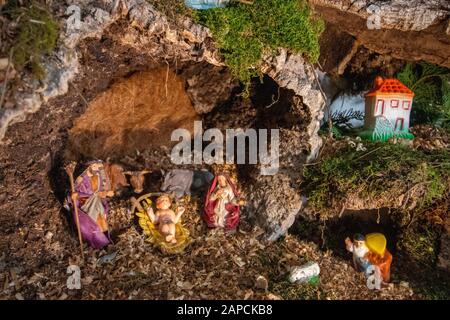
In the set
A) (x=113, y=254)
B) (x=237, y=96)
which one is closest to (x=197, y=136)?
(x=237, y=96)

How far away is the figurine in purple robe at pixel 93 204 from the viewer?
296 centimetres

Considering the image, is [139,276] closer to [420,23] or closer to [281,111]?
[281,111]

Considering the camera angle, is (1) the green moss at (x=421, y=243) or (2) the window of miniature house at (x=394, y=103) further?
(2) the window of miniature house at (x=394, y=103)

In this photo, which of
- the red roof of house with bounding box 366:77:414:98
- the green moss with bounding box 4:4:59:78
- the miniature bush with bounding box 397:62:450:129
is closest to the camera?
the green moss with bounding box 4:4:59:78

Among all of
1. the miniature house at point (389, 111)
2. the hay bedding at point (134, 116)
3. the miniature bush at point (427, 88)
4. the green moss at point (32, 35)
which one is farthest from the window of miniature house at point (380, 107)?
the green moss at point (32, 35)

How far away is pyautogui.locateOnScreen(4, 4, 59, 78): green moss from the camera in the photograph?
225cm

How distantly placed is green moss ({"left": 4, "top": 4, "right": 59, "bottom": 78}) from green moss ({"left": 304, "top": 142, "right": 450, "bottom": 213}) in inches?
82.3

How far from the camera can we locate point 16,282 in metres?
2.65

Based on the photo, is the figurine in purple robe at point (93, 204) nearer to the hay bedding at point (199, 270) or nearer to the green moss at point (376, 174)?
the hay bedding at point (199, 270)

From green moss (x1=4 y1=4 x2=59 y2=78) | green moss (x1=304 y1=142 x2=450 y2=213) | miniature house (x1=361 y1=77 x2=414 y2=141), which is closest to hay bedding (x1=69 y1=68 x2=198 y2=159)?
green moss (x1=4 y1=4 x2=59 y2=78)

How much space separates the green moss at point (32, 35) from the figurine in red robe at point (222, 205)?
1484 mm

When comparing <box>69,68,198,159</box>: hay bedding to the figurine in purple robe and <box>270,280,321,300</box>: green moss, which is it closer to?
the figurine in purple robe

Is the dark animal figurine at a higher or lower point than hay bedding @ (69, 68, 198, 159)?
lower
